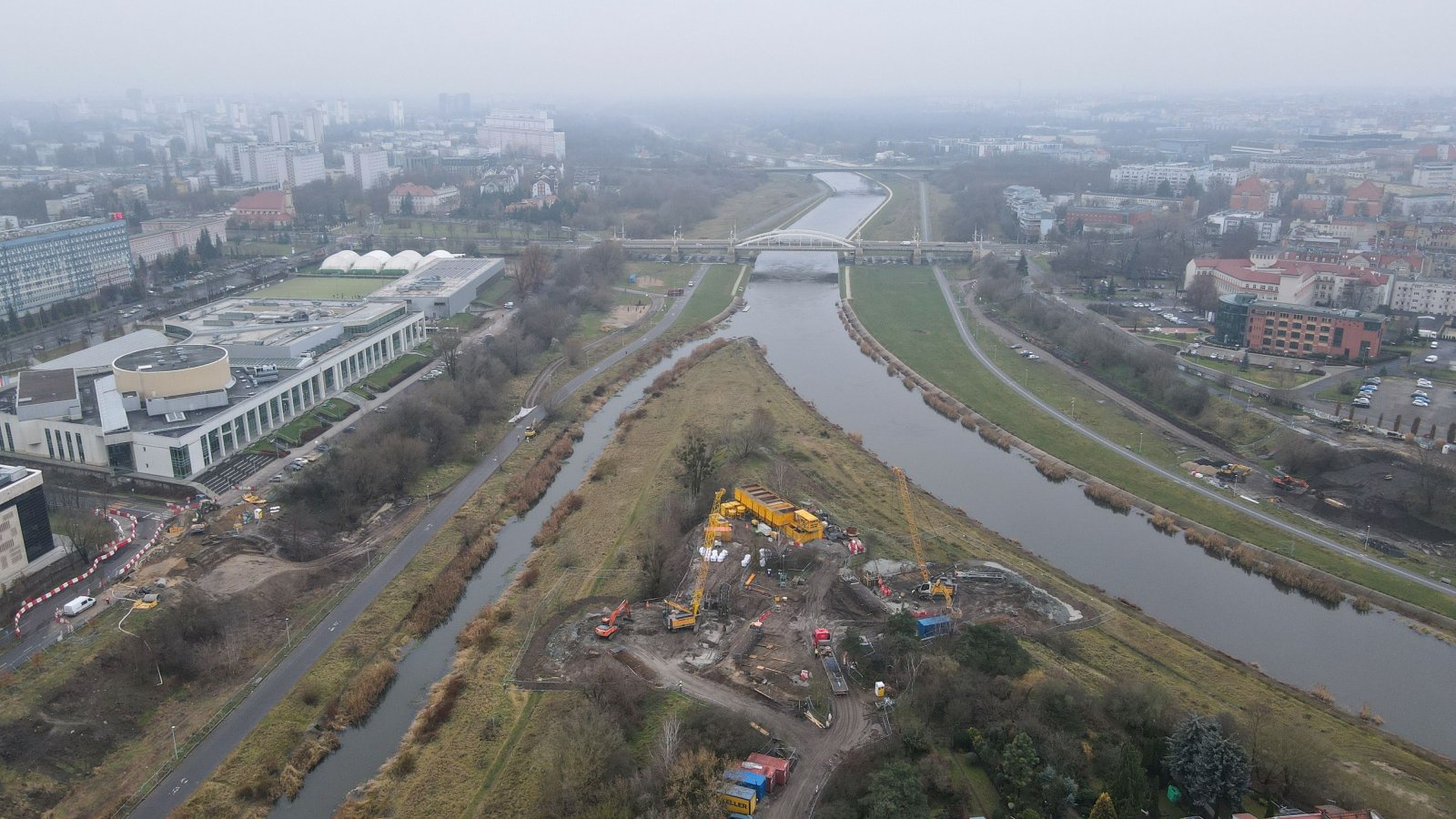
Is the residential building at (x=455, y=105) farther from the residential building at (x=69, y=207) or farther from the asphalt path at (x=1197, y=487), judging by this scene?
the asphalt path at (x=1197, y=487)

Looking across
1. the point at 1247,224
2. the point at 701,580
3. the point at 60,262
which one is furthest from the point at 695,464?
the point at 1247,224

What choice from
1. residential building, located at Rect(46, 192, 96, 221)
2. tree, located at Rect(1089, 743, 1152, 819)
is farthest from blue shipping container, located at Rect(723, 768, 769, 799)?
residential building, located at Rect(46, 192, 96, 221)

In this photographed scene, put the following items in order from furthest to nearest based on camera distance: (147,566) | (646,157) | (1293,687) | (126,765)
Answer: (646,157) → (147,566) → (1293,687) → (126,765)

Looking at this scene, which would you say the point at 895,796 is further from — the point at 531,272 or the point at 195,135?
the point at 195,135

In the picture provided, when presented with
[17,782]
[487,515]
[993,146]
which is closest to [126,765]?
[17,782]

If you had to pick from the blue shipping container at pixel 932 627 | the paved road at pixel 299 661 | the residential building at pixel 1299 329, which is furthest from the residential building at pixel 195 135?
the blue shipping container at pixel 932 627

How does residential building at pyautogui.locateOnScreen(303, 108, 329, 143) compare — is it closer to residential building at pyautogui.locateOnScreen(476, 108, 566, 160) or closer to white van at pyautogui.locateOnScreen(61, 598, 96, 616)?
residential building at pyautogui.locateOnScreen(476, 108, 566, 160)

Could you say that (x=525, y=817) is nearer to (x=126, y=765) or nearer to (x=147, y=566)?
(x=126, y=765)
